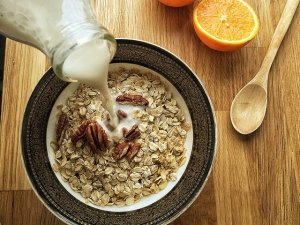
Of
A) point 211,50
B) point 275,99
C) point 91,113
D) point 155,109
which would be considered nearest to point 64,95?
point 91,113

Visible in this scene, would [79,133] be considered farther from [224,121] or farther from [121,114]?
[224,121]

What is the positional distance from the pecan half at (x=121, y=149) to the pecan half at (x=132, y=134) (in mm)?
13

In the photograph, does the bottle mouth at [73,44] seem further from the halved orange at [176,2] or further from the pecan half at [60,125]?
the halved orange at [176,2]

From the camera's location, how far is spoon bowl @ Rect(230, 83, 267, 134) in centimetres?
80

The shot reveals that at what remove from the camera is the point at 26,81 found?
2.63 feet

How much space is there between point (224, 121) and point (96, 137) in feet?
0.86

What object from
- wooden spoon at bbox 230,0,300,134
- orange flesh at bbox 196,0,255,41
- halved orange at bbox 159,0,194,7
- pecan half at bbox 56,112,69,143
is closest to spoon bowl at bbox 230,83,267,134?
wooden spoon at bbox 230,0,300,134

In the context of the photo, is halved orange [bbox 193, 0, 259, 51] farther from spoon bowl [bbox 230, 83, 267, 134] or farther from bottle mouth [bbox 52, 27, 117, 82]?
bottle mouth [bbox 52, 27, 117, 82]

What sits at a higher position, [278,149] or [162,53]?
[162,53]

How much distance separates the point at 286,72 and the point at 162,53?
0.29 metres

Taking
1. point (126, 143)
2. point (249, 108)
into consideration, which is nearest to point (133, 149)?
point (126, 143)

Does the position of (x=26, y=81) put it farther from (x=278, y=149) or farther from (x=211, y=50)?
(x=278, y=149)

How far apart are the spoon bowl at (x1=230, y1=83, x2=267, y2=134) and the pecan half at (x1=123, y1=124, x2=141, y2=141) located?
7.7 inches

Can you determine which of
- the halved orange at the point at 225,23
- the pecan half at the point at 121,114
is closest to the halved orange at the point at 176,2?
the halved orange at the point at 225,23
